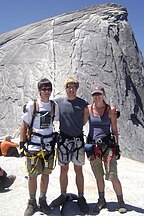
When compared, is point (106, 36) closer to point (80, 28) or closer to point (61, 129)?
point (80, 28)

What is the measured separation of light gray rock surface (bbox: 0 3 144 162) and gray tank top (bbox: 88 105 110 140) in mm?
14966

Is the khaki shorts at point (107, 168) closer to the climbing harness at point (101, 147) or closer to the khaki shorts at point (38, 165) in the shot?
the climbing harness at point (101, 147)

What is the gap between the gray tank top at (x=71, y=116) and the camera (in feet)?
20.5

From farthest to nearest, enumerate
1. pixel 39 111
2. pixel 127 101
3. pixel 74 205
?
pixel 127 101 < pixel 74 205 < pixel 39 111

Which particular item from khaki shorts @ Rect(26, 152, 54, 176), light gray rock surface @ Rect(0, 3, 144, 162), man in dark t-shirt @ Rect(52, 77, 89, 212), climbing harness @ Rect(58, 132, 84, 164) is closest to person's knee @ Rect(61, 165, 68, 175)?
man in dark t-shirt @ Rect(52, 77, 89, 212)

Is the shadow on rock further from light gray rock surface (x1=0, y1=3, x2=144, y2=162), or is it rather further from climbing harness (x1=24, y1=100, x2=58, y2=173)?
light gray rock surface (x1=0, y1=3, x2=144, y2=162)

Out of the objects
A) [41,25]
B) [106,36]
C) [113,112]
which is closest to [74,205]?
[113,112]

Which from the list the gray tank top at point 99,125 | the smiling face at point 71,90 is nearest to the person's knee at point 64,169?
the gray tank top at point 99,125

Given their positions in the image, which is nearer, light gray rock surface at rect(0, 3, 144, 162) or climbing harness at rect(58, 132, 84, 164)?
climbing harness at rect(58, 132, 84, 164)

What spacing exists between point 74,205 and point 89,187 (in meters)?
1.60

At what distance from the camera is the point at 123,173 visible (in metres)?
9.99

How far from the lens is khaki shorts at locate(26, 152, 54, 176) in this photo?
613cm

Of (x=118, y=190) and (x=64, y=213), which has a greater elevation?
(x=118, y=190)

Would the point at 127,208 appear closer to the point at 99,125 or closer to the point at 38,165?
the point at 99,125
